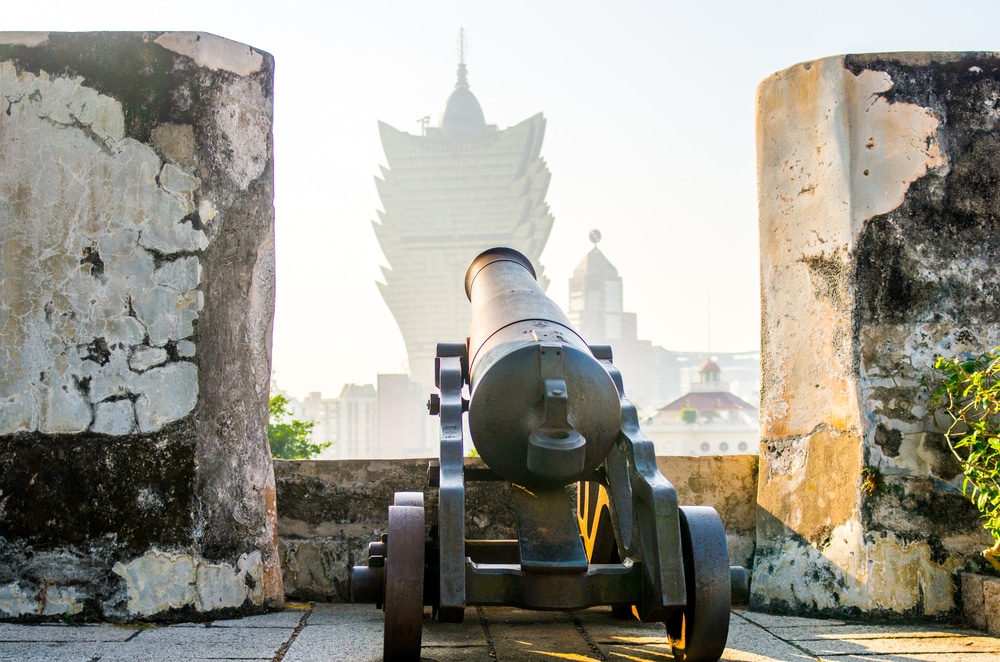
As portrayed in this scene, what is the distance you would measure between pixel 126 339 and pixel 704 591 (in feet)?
8.19

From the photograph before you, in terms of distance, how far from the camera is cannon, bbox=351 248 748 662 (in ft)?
11.5

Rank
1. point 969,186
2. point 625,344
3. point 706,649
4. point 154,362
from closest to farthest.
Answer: point 706,649
point 154,362
point 969,186
point 625,344

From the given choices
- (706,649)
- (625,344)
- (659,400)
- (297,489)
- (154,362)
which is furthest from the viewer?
(659,400)

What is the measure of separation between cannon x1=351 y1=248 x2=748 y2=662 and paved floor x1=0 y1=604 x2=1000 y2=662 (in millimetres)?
240

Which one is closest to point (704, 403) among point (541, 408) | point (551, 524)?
point (551, 524)

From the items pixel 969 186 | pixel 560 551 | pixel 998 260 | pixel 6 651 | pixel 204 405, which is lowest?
pixel 6 651

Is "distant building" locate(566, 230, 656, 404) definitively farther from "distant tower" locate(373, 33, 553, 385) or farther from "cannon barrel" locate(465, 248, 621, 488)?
"cannon barrel" locate(465, 248, 621, 488)

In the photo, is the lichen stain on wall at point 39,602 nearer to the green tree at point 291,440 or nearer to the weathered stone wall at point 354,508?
the weathered stone wall at point 354,508

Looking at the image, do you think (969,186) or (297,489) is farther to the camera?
(297,489)

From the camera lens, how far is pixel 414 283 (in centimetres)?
14888

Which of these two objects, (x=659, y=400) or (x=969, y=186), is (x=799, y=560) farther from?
(x=659, y=400)

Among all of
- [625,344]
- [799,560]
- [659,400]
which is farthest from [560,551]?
[659,400]

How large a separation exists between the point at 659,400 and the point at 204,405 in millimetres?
197550

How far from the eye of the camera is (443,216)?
5876 inches
